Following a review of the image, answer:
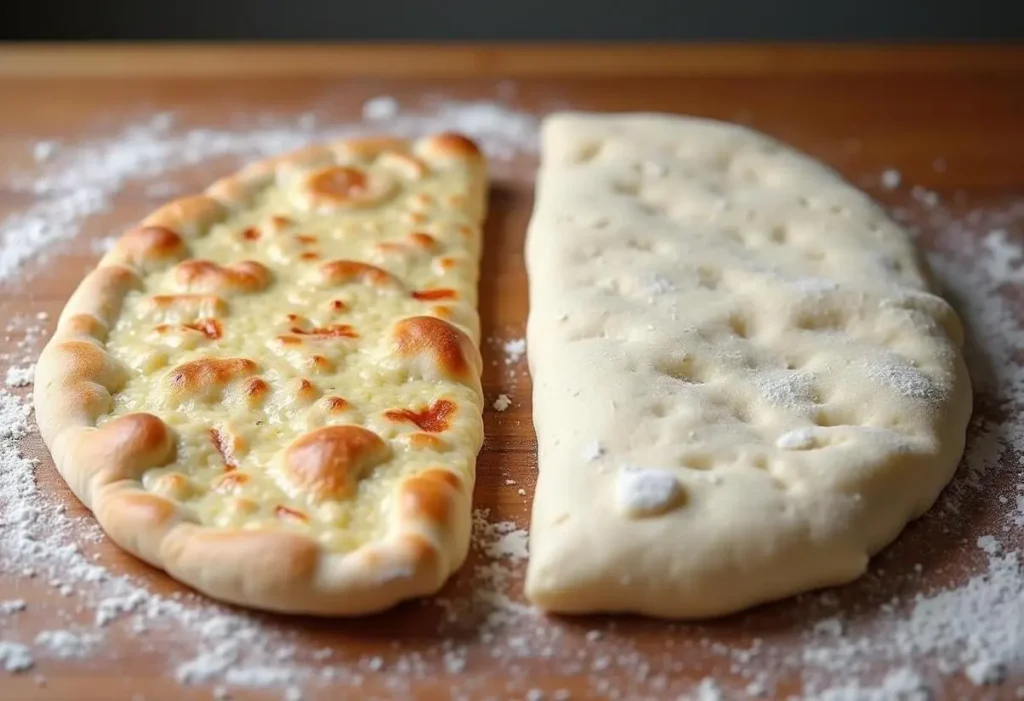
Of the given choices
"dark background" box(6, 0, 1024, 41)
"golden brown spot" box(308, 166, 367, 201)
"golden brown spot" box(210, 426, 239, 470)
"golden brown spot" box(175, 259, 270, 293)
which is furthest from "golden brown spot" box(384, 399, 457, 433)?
"dark background" box(6, 0, 1024, 41)

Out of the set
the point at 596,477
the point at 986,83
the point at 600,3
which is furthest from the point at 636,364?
the point at 600,3

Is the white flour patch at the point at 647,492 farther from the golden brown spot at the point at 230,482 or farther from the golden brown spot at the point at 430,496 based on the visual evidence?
the golden brown spot at the point at 230,482

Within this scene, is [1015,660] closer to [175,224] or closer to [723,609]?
[723,609]

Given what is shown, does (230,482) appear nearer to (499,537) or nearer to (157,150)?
(499,537)

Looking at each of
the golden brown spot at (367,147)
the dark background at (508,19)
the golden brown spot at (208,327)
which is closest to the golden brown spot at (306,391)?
the golden brown spot at (208,327)

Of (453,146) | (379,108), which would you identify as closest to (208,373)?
(453,146)

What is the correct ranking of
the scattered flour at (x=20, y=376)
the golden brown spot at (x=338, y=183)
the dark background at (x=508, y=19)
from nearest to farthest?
the scattered flour at (x=20, y=376) → the golden brown spot at (x=338, y=183) → the dark background at (x=508, y=19)
